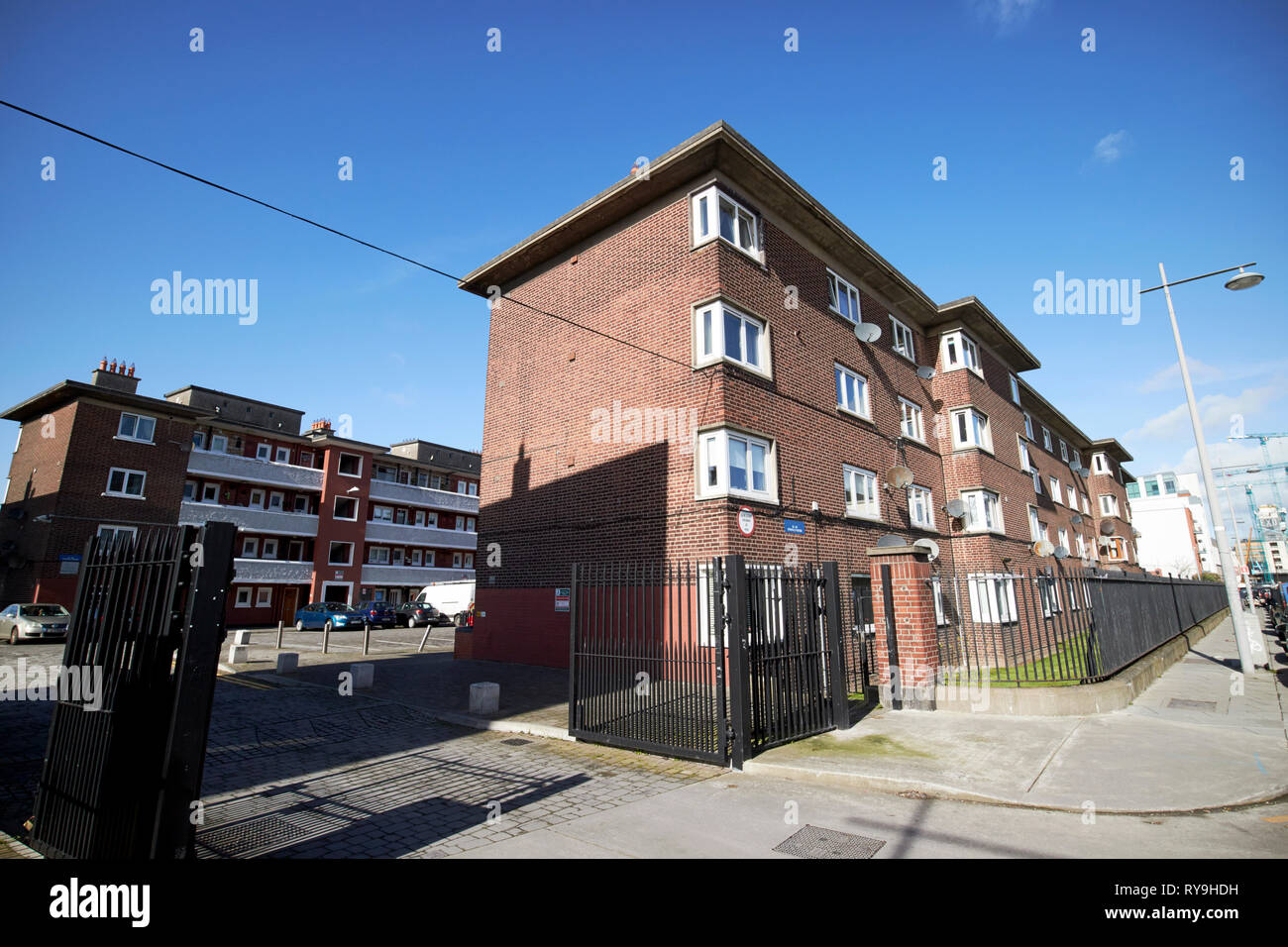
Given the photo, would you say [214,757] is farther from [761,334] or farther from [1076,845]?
[761,334]

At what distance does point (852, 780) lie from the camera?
6238 mm

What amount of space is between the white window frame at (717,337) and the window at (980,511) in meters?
11.1

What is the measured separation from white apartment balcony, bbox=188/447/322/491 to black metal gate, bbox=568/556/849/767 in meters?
36.3

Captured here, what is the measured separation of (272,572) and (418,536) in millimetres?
10888

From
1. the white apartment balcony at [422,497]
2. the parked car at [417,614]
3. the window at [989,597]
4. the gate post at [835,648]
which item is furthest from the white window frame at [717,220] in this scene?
the white apartment balcony at [422,497]

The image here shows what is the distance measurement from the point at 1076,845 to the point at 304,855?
567 centimetres

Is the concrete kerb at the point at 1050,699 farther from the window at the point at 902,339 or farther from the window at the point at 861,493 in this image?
the window at the point at 902,339

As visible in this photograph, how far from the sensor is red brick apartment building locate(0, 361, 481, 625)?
29.6m

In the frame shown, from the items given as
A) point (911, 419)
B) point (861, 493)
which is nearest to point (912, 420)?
point (911, 419)

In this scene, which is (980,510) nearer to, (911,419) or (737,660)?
(911,419)

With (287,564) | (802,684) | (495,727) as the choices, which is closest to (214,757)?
(495,727)

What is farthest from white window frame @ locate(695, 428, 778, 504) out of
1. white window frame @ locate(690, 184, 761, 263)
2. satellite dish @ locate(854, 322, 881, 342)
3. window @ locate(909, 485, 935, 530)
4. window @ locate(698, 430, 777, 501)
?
window @ locate(909, 485, 935, 530)

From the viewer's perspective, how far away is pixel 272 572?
37.0 metres

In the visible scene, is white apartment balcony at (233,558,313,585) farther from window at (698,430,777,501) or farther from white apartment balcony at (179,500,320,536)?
window at (698,430,777,501)
